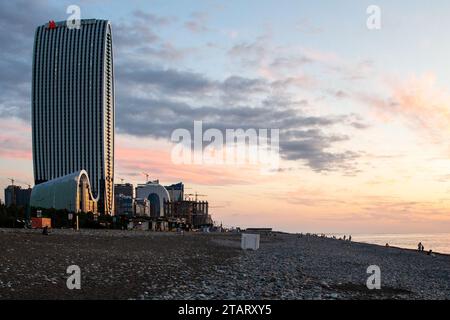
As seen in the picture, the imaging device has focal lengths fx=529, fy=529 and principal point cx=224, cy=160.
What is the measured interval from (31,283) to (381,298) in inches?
529

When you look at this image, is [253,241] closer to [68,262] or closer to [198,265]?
[198,265]

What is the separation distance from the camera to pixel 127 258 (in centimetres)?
2897
